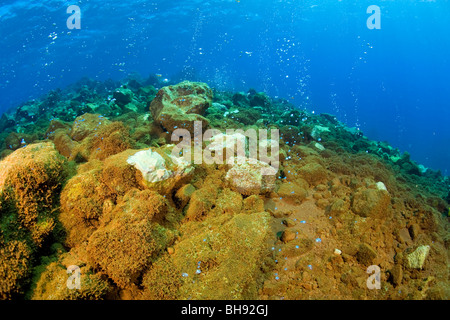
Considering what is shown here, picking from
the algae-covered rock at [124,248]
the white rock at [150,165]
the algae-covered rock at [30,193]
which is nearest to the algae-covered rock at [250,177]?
the white rock at [150,165]

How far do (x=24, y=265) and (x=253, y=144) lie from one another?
4.93m

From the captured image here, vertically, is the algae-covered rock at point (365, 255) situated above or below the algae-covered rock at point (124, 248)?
below

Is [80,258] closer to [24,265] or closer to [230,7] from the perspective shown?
[24,265]

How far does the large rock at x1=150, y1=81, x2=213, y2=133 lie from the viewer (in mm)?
6613

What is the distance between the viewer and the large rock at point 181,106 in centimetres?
661

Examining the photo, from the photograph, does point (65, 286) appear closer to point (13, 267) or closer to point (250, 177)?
point (13, 267)

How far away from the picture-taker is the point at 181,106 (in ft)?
24.7

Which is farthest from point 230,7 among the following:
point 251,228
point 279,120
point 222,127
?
point 251,228

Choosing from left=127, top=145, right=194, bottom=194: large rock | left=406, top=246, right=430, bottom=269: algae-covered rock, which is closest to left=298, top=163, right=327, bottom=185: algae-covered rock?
left=406, top=246, right=430, bottom=269: algae-covered rock

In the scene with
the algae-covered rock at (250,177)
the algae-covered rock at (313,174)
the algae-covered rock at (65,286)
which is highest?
the algae-covered rock at (65,286)

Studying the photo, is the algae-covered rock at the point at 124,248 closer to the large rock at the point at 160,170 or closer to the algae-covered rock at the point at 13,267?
the algae-covered rock at the point at 13,267

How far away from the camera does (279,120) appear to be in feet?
33.9

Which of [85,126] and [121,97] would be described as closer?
[85,126]

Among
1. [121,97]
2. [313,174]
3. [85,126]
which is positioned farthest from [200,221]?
[121,97]
